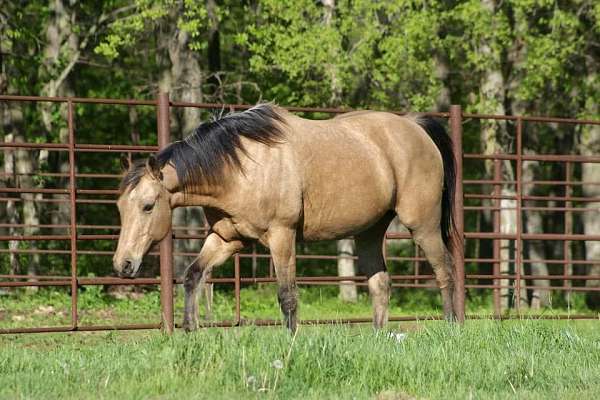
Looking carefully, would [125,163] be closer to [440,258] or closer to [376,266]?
[376,266]

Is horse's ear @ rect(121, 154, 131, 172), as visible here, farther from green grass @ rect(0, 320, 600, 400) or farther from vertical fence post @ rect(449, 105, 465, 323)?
vertical fence post @ rect(449, 105, 465, 323)

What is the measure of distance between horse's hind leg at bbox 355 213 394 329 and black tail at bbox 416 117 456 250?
27.7 inches

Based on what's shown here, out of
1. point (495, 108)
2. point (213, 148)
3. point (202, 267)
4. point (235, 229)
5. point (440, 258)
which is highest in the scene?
point (495, 108)

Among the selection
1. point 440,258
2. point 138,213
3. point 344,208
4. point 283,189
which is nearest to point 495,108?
point 440,258

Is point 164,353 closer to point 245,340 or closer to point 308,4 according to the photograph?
point 245,340

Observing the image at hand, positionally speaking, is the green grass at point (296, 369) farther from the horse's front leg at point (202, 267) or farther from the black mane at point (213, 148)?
the black mane at point (213, 148)

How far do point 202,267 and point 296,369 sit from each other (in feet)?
8.12

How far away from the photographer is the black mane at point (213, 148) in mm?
7695

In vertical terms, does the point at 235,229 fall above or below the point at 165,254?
A: above

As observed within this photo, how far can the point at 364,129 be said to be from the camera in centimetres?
868

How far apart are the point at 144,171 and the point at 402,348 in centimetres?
239

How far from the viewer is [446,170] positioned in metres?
9.54

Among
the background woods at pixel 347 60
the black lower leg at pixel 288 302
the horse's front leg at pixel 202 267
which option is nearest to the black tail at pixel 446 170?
the black lower leg at pixel 288 302

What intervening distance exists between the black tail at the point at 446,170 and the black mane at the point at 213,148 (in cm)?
202
